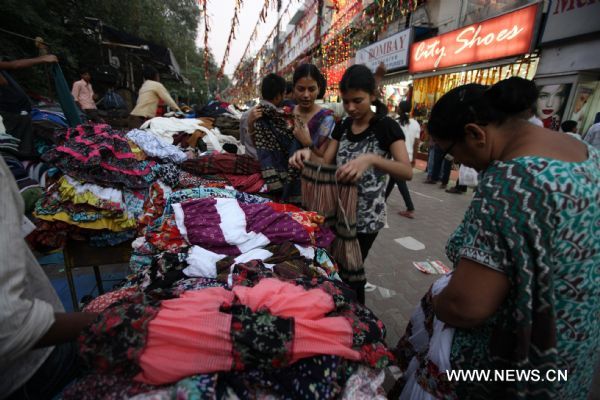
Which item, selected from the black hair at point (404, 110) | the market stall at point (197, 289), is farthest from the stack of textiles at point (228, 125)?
the black hair at point (404, 110)

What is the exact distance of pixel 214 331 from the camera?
2.67 ft

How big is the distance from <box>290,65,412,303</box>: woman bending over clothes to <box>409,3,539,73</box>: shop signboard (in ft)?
21.7

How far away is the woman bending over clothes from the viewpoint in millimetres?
1699

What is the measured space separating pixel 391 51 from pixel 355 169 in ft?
35.0

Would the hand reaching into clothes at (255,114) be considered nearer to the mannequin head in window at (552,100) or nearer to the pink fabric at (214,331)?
the pink fabric at (214,331)

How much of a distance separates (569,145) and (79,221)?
8.74ft

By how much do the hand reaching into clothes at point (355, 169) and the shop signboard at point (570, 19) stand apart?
21.3 ft

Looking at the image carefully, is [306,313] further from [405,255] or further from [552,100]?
[552,100]

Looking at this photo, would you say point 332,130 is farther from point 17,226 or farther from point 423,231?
point 423,231

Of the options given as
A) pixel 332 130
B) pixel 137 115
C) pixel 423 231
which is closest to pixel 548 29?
pixel 423 231

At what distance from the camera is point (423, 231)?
456 cm

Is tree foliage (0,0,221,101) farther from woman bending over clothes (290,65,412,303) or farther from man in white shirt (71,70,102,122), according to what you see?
woman bending over clothes (290,65,412,303)

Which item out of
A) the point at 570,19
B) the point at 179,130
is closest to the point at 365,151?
the point at 179,130

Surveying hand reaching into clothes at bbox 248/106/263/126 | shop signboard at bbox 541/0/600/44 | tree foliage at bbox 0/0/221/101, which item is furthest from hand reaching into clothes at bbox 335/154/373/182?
shop signboard at bbox 541/0/600/44
